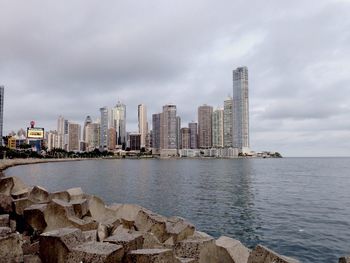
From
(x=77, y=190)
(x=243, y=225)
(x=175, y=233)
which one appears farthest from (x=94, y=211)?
(x=243, y=225)

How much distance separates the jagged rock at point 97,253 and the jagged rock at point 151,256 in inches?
10.9

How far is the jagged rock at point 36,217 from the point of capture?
10.5 metres

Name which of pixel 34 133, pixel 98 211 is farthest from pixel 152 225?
pixel 34 133

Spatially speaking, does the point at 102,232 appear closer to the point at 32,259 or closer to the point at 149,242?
the point at 149,242

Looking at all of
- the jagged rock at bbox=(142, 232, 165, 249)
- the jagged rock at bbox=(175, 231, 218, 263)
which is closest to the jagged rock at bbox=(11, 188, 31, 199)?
the jagged rock at bbox=(142, 232, 165, 249)

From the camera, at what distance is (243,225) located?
20.9 meters

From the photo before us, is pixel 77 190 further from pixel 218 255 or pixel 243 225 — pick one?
pixel 243 225

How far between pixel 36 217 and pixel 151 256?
6073mm

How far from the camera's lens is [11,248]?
6.93m

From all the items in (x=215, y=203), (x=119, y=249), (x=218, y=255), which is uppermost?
(x=119, y=249)

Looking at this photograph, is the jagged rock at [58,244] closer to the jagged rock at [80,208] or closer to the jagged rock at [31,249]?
the jagged rock at [31,249]

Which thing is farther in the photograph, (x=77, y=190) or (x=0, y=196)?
(x=77, y=190)

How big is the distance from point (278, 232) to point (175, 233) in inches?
418

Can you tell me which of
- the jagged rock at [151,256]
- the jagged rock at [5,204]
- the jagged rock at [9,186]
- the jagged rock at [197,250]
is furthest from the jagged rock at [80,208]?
the jagged rock at [151,256]
